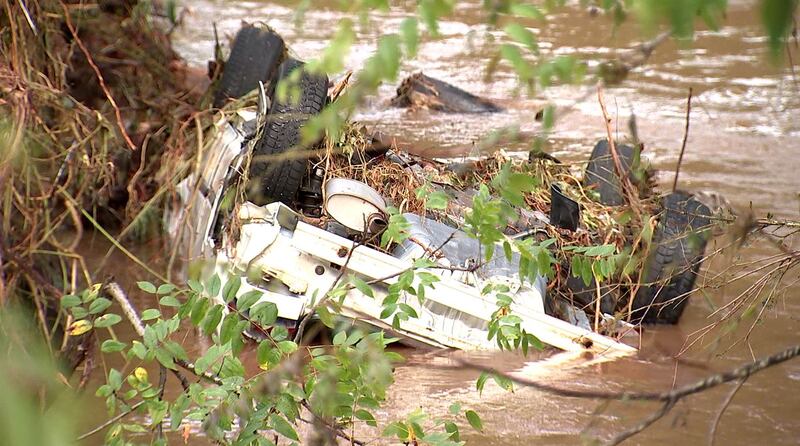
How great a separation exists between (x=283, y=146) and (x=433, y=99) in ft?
17.9

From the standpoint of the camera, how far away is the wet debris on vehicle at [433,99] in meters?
10.3

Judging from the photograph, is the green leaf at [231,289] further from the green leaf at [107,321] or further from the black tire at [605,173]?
the black tire at [605,173]

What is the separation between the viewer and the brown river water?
4418 millimetres

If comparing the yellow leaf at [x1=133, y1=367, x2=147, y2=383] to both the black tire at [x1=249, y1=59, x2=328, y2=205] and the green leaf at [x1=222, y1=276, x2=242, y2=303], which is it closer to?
the green leaf at [x1=222, y1=276, x2=242, y2=303]

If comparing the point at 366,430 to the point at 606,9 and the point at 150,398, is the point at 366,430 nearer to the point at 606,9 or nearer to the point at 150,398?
the point at 150,398

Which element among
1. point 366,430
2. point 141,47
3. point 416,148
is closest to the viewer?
point 366,430

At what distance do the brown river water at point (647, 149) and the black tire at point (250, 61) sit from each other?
1337 millimetres

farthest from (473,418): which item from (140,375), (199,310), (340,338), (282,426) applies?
(140,375)

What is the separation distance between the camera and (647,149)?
361 inches

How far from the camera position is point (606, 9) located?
1918 millimetres

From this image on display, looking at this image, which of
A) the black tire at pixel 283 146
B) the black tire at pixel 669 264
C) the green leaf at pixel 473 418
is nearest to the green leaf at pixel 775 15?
the green leaf at pixel 473 418

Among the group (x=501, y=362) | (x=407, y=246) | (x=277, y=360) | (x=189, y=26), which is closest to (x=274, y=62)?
(x=407, y=246)

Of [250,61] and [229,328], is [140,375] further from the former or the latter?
[250,61]

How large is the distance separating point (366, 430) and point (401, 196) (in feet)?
4.74
